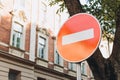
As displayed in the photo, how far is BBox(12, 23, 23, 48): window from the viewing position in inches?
807

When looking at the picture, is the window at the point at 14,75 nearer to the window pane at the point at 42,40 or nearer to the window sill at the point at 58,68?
the window pane at the point at 42,40

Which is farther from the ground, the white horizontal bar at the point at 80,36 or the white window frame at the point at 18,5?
the white window frame at the point at 18,5

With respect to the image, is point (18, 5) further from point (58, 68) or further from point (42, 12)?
point (58, 68)

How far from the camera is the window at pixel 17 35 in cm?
2049

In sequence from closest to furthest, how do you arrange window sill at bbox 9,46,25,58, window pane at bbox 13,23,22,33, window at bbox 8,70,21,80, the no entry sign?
1. the no entry sign
2. window sill at bbox 9,46,25,58
3. window at bbox 8,70,21,80
4. window pane at bbox 13,23,22,33

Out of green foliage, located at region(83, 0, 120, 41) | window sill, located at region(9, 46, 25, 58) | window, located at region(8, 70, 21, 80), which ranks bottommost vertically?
window, located at region(8, 70, 21, 80)

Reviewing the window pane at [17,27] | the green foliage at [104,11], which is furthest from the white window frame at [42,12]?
the green foliage at [104,11]

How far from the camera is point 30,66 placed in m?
21.3

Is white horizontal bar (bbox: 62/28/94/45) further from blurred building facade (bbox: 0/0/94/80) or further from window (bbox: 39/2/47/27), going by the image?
window (bbox: 39/2/47/27)

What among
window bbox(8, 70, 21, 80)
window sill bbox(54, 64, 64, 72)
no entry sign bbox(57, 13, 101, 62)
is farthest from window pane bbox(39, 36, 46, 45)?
no entry sign bbox(57, 13, 101, 62)

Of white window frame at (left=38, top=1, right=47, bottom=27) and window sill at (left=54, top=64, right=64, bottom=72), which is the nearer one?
white window frame at (left=38, top=1, right=47, bottom=27)

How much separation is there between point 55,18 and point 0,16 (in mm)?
7932

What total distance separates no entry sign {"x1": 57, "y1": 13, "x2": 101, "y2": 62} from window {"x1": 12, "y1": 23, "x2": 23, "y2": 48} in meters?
16.5

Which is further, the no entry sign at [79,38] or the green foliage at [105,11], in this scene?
the green foliage at [105,11]
